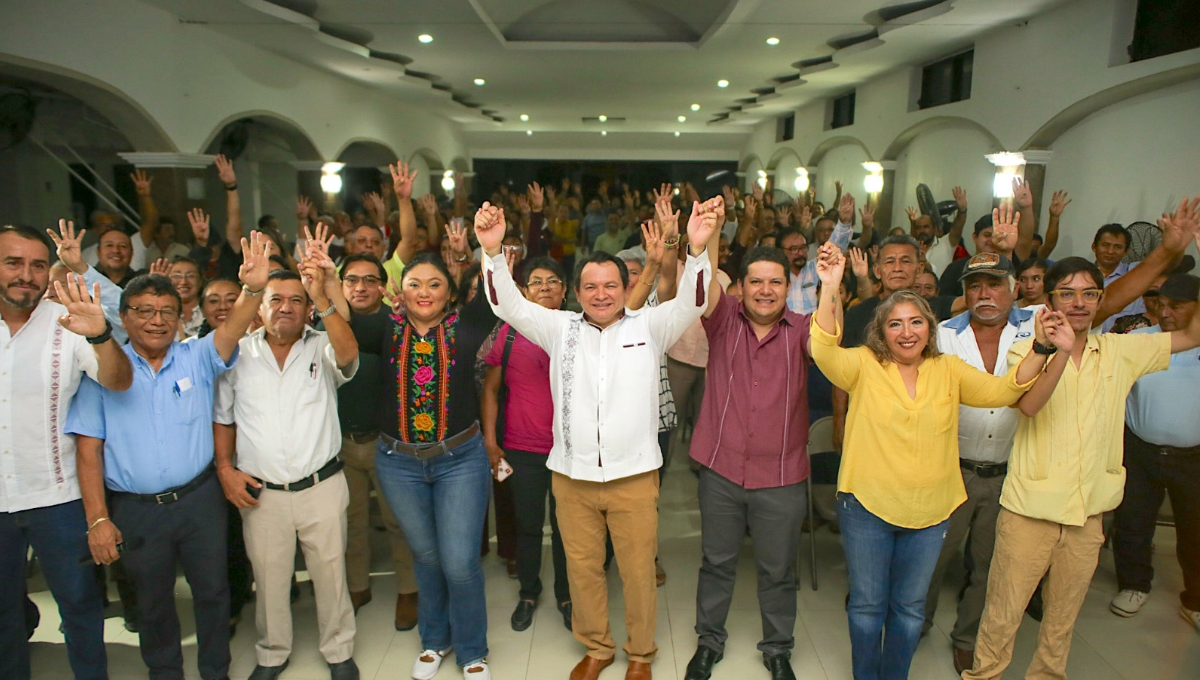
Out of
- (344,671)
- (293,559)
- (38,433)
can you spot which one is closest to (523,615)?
(344,671)

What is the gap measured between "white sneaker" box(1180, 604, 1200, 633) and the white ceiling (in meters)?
5.21

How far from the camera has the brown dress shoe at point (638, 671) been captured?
114 inches

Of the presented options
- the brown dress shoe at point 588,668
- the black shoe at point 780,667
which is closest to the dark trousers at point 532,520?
the brown dress shoe at point 588,668

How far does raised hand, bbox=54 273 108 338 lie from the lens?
2.28m

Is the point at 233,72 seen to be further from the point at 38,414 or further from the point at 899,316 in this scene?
the point at 899,316

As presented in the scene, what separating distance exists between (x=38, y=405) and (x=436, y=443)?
135cm

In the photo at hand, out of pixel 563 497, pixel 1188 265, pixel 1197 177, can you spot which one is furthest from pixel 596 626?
pixel 1197 177

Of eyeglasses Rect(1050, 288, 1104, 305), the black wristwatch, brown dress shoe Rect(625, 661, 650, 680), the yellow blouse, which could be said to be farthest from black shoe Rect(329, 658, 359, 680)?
eyeglasses Rect(1050, 288, 1104, 305)

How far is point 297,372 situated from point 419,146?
1310 cm

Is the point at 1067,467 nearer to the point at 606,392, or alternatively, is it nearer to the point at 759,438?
the point at 759,438

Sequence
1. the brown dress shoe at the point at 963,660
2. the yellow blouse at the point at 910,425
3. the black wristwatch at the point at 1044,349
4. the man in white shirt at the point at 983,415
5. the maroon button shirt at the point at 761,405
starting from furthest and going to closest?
the brown dress shoe at the point at 963,660 < the man in white shirt at the point at 983,415 < the maroon button shirt at the point at 761,405 < the yellow blouse at the point at 910,425 < the black wristwatch at the point at 1044,349

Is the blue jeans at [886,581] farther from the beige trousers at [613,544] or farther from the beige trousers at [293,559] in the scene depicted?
the beige trousers at [293,559]

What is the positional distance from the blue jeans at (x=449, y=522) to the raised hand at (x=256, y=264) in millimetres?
755

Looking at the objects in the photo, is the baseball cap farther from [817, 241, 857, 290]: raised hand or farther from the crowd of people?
[817, 241, 857, 290]: raised hand
